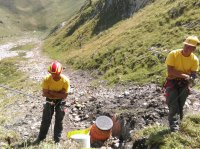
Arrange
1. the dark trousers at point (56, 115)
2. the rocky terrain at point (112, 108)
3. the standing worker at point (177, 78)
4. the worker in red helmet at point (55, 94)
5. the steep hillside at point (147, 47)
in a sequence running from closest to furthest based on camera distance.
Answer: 1. the standing worker at point (177, 78)
2. the worker in red helmet at point (55, 94)
3. the dark trousers at point (56, 115)
4. the rocky terrain at point (112, 108)
5. the steep hillside at point (147, 47)

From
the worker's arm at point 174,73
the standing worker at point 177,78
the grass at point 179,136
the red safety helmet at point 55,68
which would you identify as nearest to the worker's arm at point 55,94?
the red safety helmet at point 55,68

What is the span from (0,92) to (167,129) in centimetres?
2226

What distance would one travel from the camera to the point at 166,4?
39.1 meters

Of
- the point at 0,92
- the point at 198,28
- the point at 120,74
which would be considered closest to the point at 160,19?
the point at 198,28

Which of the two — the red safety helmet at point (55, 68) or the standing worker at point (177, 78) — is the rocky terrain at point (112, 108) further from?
the red safety helmet at point (55, 68)

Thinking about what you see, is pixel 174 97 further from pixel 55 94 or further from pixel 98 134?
pixel 55 94

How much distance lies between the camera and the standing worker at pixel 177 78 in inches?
429

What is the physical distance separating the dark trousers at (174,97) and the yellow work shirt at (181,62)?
0.46 metres

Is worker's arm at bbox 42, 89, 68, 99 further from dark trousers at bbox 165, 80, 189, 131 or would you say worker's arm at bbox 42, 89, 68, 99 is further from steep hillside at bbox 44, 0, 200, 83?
steep hillside at bbox 44, 0, 200, 83

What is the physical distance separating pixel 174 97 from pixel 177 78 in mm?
572

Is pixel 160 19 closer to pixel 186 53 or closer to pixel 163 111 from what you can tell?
pixel 163 111

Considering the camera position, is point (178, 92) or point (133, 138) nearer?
point (178, 92)

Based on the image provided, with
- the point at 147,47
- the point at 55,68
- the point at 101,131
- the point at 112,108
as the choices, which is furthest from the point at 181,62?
the point at 147,47

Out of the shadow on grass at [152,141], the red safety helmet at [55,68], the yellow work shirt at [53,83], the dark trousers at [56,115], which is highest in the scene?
the red safety helmet at [55,68]
